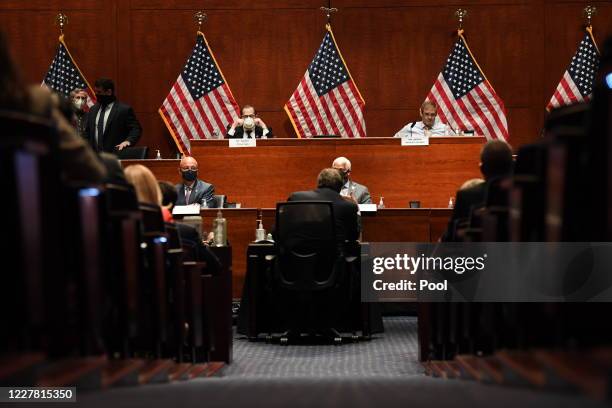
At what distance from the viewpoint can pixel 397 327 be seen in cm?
873

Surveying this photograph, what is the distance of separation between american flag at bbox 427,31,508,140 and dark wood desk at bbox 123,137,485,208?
1.45 metres

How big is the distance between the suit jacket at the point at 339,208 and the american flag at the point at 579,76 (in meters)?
5.18

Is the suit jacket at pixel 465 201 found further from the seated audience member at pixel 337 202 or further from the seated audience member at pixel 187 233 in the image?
the seated audience member at pixel 337 202

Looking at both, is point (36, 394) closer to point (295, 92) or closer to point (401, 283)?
point (401, 283)

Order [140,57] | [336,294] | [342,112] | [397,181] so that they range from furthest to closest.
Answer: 1. [140,57]
2. [342,112]
3. [397,181]
4. [336,294]

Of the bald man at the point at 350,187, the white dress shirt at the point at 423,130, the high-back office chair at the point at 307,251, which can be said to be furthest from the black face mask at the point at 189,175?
the white dress shirt at the point at 423,130

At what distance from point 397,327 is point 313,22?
5276 mm

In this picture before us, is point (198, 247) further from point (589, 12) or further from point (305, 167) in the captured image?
point (589, 12)

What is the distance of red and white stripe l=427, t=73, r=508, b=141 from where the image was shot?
1181 cm

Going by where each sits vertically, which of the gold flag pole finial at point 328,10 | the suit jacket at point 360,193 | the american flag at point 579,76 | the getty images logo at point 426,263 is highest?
the gold flag pole finial at point 328,10

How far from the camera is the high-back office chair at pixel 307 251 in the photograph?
297 inches

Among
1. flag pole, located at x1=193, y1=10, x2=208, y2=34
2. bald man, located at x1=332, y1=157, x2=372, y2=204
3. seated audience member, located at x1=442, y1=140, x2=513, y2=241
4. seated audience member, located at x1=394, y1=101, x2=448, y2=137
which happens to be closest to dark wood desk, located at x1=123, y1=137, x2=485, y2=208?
bald man, located at x1=332, y1=157, x2=372, y2=204

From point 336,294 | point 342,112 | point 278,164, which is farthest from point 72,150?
point 342,112

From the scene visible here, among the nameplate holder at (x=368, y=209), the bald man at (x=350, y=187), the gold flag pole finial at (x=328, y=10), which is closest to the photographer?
the nameplate holder at (x=368, y=209)
